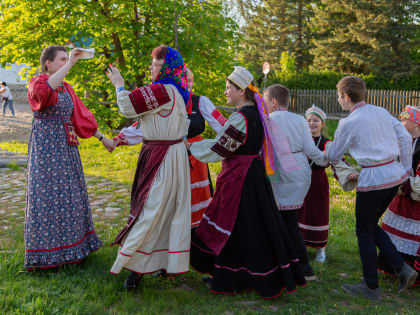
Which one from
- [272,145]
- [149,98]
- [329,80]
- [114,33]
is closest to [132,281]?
[149,98]

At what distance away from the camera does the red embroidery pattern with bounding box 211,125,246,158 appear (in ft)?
11.5

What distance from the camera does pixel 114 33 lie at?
33.6ft

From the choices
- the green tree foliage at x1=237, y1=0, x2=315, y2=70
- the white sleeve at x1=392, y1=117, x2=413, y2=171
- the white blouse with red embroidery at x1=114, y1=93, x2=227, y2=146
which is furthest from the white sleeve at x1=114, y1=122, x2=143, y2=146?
the green tree foliage at x1=237, y1=0, x2=315, y2=70

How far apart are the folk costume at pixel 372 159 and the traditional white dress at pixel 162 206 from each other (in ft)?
4.61

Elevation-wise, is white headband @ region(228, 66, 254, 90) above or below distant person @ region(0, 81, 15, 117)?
above

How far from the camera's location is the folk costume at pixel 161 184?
3.49 meters

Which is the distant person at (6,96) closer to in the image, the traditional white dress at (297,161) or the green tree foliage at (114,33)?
the green tree foliage at (114,33)

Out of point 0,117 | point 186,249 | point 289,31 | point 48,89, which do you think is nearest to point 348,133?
point 186,249

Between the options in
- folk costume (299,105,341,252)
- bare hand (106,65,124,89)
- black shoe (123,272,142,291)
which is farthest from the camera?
folk costume (299,105,341,252)

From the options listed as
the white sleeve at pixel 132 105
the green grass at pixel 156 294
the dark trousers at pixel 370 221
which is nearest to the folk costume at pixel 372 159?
the dark trousers at pixel 370 221

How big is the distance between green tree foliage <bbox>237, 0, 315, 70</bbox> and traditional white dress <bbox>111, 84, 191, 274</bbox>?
30.2 m

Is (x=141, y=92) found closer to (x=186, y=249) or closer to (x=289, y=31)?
(x=186, y=249)

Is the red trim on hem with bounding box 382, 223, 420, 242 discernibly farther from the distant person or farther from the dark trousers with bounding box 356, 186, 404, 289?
the distant person

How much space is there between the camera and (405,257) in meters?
4.09
